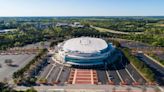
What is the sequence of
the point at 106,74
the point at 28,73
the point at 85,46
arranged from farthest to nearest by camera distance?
the point at 85,46 < the point at 106,74 < the point at 28,73

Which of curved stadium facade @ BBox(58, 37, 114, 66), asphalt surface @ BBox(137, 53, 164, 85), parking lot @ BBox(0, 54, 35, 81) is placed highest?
curved stadium facade @ BBox(58, 37, 114, 66)

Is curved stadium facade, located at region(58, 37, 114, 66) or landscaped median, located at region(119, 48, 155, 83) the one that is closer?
landscaped median, located at region(119, 48, 155, 83)

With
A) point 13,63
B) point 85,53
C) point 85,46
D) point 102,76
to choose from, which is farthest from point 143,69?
point 13,63

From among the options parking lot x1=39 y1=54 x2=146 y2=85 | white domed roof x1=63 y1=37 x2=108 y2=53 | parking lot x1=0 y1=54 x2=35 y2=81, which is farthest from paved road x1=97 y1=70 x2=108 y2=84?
parking lot x1=0 y1=54 x2=35 y2=81

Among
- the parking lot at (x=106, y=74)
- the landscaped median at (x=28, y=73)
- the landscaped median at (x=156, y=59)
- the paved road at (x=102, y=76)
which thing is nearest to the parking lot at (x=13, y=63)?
the landscaped median at (x=28, y=73)

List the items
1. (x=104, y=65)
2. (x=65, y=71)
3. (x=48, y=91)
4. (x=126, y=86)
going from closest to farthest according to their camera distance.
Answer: (x=48, y=91) < (x=126, y=86) < (x=65, y=71) < (x=104, y=65)

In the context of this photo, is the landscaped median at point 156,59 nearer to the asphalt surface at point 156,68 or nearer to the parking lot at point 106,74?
the asphalt surface at point 156,68

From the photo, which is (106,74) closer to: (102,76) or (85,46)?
(102,76)

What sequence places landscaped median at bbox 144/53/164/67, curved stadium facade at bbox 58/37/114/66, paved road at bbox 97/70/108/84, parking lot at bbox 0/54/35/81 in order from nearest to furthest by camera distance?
1. paved road at bbox 97/70/108/84
2. parking lot at bbox 0/54/35/81
3. curved stadium facade at bbox 58/37/114/66
4. landscaped median at bbox 144/53/164/67

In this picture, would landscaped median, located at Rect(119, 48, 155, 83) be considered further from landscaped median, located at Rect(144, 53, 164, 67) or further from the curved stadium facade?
landscaped median, located at Rect(144, 53, 164, 67)

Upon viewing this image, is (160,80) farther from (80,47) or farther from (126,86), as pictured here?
(80,47)

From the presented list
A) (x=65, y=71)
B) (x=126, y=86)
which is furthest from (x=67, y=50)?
(x=126, y=86)
